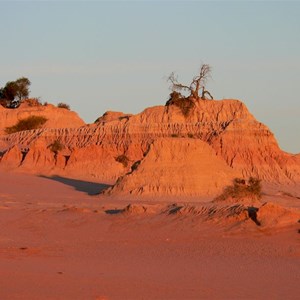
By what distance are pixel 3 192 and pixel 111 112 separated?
132ft

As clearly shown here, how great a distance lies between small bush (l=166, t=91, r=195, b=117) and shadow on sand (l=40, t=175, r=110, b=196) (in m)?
14.4

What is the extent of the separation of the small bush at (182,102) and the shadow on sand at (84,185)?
14369 millimetres

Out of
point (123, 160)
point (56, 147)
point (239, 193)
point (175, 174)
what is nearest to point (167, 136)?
point (123, 160)

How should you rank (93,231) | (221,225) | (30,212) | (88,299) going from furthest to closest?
(30,212), (93,231), (221,225), (88,299)

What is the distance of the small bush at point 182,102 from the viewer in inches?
2446

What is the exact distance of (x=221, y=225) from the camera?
1944cm

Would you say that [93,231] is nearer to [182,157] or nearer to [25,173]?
[182,157]

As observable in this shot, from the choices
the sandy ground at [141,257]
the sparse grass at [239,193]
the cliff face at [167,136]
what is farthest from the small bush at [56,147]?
the sandy ground at [141,257]

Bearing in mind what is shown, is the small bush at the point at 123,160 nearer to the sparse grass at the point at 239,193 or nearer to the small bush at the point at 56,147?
the small bush at the point at 56,147

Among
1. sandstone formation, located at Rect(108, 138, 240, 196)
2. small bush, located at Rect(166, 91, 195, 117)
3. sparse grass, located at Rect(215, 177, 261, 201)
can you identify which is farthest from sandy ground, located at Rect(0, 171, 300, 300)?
small bush, located at Rect(166, 91, 195, 117)

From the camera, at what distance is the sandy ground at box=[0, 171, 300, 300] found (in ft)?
42.6

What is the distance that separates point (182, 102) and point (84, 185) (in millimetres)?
18153

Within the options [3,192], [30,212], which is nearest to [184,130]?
[3,192]

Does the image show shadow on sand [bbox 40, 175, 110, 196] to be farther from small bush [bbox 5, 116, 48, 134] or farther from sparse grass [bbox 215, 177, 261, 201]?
small bush [bbox 5, 116, 48, 134]
